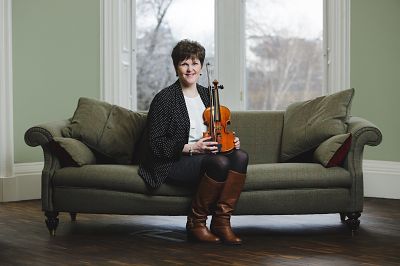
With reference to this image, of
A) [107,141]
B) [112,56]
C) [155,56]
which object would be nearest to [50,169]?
[107,141]

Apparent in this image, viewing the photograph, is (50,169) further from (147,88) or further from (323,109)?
(147,88)

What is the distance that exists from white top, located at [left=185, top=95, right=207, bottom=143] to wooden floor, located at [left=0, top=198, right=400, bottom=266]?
1.89 feet

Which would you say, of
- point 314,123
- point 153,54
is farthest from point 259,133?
point 153,54

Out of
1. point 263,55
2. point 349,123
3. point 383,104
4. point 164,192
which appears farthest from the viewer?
point 263,55

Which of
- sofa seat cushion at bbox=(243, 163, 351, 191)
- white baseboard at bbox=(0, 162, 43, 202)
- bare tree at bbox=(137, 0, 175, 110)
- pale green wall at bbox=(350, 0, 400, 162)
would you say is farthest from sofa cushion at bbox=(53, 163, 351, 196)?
bare tree at bbox=(137, 0, 175, 110)

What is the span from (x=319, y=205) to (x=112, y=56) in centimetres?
260

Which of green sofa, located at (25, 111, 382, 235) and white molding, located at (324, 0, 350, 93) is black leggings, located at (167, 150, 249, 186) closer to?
green sofa, located at (25, 111, 382, 235)

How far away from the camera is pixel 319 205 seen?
13.5 feet

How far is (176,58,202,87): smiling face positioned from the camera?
4.14 meters

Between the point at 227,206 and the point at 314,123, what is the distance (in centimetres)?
86

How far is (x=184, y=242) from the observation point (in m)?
4.02

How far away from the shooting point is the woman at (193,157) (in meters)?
3.94

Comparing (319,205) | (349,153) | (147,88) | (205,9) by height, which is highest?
(205,9)

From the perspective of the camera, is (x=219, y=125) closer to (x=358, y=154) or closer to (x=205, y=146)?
(x=205, y=146)
